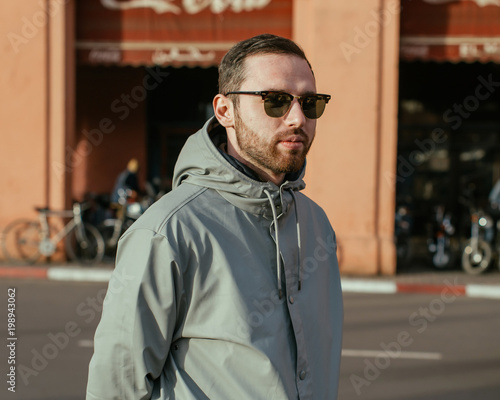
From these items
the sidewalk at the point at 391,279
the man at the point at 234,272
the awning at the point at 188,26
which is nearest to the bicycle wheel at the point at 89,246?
the sidewalk at the point at 391,279

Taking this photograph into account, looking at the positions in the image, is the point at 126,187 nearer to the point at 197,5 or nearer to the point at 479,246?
the point at 197,5

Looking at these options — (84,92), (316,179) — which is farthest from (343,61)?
(84,92)

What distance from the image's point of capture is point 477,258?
34.1 ft

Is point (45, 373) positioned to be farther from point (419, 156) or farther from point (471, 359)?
point (419, 156)

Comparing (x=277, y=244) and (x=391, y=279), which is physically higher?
(x=277, y=244)

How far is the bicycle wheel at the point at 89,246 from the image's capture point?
10477mm

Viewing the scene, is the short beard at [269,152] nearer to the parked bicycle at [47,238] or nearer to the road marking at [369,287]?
the road marking at [369,287]

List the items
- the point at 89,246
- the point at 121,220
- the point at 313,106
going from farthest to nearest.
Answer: the point at 121,220 < the point at 89,246 < the point at 313,106

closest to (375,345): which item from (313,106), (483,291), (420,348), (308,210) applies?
(420,348)

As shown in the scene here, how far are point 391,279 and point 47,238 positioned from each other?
5526 millimetres

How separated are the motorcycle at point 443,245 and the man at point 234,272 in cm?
965

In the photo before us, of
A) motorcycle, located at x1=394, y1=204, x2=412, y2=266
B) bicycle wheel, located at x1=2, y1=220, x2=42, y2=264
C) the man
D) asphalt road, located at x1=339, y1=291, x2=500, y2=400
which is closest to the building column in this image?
motorcycle, located at x1=394, y1=204, x2=412, y2=266

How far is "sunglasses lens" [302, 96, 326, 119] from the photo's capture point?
5.43 ft

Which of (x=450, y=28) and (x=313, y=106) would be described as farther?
(x=450, y=28)
